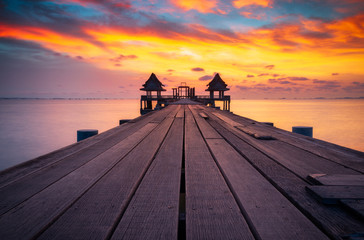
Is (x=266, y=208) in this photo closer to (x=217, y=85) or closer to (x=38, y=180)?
(x=38, y=180)

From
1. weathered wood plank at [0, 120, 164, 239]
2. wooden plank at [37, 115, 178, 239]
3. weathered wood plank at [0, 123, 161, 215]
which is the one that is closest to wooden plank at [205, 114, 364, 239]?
wooden plank at [37, 115, 178, 239]

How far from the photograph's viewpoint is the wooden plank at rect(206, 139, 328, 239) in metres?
1.10

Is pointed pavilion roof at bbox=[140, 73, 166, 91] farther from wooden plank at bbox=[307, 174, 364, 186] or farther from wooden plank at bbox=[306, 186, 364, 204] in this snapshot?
wooden plank at bbox=[306, 186, 364, 204]

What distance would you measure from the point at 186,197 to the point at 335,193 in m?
1.01

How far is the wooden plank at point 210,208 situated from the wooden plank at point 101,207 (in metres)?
0.44

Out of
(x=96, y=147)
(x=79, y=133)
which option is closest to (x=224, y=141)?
(x=96, y=147)

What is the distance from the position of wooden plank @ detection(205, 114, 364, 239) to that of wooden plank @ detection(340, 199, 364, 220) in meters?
0.04

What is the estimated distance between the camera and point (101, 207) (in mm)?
1353

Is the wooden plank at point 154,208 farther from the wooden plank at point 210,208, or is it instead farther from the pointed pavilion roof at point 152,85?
the pointed pavilion roof at point 152,85

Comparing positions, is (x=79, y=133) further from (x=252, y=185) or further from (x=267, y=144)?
(x=252, y=185)

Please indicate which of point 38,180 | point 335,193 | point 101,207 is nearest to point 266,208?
point 335,193

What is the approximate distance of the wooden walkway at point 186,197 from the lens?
113 centimetres

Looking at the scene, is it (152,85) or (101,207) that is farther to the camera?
(152,85)

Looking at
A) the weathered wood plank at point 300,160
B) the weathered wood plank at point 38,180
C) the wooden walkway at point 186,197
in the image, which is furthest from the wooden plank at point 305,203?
the weathered wood plank at point 38,180
